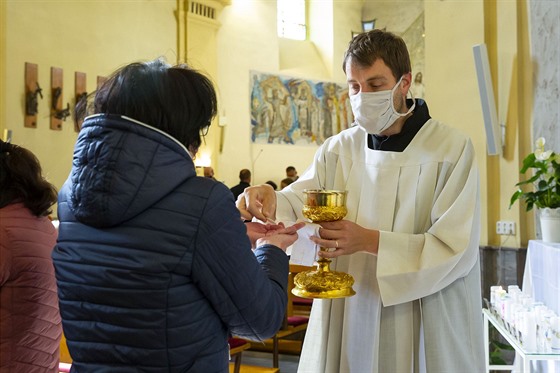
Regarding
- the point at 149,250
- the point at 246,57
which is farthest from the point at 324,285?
the point at 246,57

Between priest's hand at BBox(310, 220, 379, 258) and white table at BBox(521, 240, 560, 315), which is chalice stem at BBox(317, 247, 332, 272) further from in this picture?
white table at BBox(521, 240, 560, 315)

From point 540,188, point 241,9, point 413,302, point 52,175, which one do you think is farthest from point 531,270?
point 241,9

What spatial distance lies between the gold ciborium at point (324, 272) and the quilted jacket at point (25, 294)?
0.85 meters

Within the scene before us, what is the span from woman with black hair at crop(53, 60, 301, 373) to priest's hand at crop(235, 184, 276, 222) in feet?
1.95

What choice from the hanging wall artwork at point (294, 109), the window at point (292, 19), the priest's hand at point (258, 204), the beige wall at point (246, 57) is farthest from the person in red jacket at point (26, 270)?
the window at point (292, 19)

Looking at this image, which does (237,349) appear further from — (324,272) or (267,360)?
(324,272)

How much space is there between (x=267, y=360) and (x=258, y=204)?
5.36 metres

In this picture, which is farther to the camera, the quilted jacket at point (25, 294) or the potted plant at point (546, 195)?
the potted plant at point (546, 195)

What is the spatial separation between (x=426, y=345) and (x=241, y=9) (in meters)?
15.2

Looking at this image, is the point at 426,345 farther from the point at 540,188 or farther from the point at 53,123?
the point at 53,123

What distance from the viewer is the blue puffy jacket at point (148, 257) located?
4.60ft

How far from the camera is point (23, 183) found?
89.3 inches

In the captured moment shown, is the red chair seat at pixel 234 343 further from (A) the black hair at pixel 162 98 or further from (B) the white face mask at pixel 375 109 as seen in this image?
(A) the black hair at pixel 162 98

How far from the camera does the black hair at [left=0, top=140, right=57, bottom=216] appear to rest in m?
2.24
